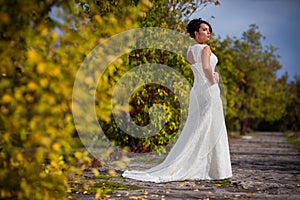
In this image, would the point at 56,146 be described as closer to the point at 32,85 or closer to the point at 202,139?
the point at 32,85

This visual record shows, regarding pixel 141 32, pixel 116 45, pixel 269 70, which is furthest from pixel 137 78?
pixel 269 70

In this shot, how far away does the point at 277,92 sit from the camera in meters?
36.5

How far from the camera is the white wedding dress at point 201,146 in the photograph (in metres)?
7.16

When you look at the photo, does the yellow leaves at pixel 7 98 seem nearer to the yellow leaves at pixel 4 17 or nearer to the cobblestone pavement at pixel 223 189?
the yellow leaves at pixel 4 17

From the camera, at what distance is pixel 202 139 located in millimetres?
7258

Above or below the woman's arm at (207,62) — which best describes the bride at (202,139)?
below

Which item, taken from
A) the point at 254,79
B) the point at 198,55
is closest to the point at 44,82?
the point at 198,55

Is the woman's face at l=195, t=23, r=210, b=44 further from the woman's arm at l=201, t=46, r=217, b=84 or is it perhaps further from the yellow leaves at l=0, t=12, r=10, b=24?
the yellow leaves at l=0, t=12, r=10, b=24

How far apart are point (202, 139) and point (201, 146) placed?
0.13 m

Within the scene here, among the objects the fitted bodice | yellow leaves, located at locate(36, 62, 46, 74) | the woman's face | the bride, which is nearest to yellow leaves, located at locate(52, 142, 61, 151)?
yellow leaves, located at locate(36, 62, 46, 74)

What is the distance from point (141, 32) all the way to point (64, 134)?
19.5ft

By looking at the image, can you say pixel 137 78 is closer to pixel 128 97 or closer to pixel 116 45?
pixel 128 97

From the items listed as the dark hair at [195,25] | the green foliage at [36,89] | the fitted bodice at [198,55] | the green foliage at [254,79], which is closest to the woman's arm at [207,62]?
the fitted bodice at [198,55]

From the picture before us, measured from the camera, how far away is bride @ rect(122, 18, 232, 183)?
7.16 meters
